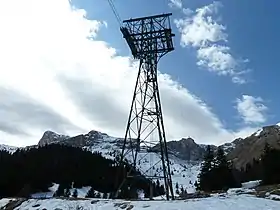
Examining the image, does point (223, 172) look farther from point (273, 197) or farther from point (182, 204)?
point (182, 204)

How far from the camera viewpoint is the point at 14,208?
23.9m

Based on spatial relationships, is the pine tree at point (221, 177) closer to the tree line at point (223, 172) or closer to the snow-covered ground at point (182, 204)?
the tree line at point (223, 172)

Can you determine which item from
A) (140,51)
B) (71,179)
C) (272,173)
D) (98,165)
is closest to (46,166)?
(71,179)

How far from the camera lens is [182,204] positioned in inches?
731

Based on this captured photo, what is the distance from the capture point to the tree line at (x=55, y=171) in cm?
8981

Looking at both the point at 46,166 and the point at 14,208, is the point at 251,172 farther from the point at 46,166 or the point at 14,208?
the point at 14,208

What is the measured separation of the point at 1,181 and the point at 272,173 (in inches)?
2327

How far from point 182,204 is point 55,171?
322 ft

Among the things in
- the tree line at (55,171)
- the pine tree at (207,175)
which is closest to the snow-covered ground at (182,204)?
the pine tree at (207,175)

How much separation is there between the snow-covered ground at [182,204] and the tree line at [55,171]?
65748mm

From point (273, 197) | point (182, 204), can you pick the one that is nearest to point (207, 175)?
point (273, 197)

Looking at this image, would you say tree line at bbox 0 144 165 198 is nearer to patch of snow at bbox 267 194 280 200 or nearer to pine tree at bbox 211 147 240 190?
pine tree at bbox 211 147 240 190

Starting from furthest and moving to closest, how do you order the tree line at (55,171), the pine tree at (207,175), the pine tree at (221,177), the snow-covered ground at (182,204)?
1. the tree line at (55,171)
2. the pine tree at (207,175)
3. the pine tree at (221,177)
4. the snow-covered ground at (182,204)

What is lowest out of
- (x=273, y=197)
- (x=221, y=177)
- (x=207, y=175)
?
(x=273, y=197)
